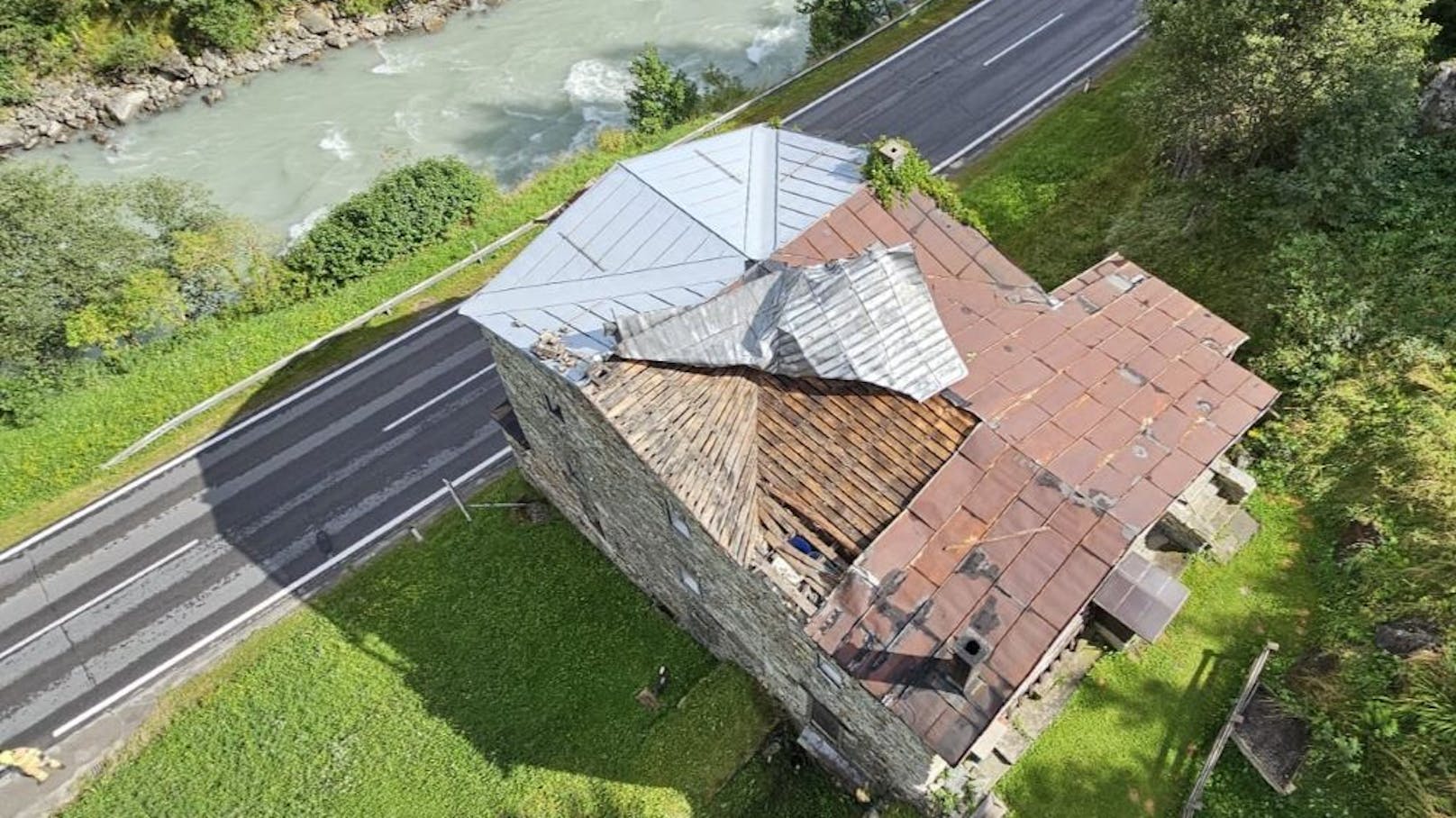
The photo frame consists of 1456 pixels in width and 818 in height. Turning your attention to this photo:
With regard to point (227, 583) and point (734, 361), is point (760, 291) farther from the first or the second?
point (227, 583)

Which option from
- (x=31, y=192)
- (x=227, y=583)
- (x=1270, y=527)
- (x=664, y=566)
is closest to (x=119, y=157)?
(x=31, y=192)

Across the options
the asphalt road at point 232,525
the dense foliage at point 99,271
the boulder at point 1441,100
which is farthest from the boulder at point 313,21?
the boulder at point 1441,100

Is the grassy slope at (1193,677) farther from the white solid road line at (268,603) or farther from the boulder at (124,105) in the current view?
the boulder at (124,105)

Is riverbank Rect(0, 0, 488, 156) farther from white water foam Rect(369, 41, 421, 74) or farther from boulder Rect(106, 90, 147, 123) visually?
white water foam Rect(369, 41, 421, 74)

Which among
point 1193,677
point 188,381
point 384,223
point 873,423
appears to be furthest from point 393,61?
point 1193,677

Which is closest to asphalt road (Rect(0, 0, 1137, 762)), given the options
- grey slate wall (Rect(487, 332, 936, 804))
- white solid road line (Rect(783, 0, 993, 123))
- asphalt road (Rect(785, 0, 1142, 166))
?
grey slate wall (Rect(487, 332, 936, 804))
